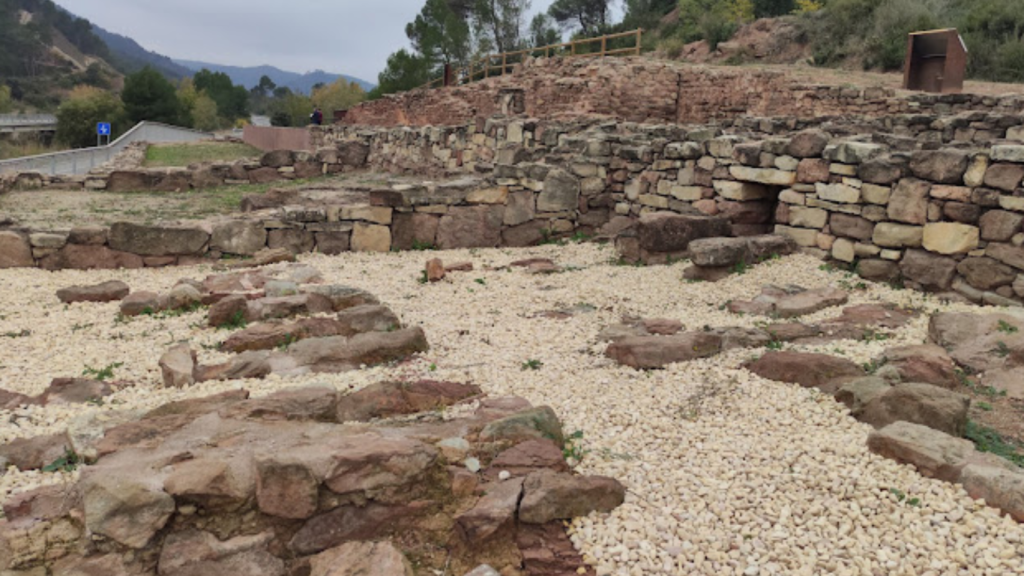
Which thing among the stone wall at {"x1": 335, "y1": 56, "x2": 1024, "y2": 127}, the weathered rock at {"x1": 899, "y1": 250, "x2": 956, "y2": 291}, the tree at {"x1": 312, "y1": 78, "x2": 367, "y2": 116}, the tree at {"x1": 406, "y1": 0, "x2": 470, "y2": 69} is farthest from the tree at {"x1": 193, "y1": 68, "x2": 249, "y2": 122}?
the weathered rock at {"x1": 899, "y1": 250, "x2": 956, "y2": 291}

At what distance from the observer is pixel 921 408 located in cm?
489

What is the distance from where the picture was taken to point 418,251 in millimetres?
12312

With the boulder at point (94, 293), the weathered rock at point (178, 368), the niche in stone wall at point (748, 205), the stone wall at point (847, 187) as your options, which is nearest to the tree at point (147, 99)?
the stone wall at point (847, 187)

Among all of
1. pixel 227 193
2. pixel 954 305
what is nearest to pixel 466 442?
pixel 954 305

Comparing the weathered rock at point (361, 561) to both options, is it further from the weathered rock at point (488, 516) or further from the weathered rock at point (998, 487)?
the weathered rock at point (998, 487)

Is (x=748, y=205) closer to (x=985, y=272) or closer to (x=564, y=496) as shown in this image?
(x=985, y=272)

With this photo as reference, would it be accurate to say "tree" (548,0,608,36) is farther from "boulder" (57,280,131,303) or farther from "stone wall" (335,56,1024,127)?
"boulder" (57,280,131,303)

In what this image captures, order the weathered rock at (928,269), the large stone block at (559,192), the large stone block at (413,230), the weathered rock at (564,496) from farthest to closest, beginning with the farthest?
the large stone block at (559,192) → the large stone block at (413,230) → the weathered rock at (928,269) → the weathered rock at (564,496)

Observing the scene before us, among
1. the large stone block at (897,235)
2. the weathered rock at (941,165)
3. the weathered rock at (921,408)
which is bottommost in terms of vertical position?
the weathered rock at (921,408)

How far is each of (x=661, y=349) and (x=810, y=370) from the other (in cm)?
123

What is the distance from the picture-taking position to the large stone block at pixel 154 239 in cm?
1095

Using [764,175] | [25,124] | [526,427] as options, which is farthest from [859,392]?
[25,124]

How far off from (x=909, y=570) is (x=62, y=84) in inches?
4901

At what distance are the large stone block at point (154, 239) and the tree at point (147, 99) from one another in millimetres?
59358
